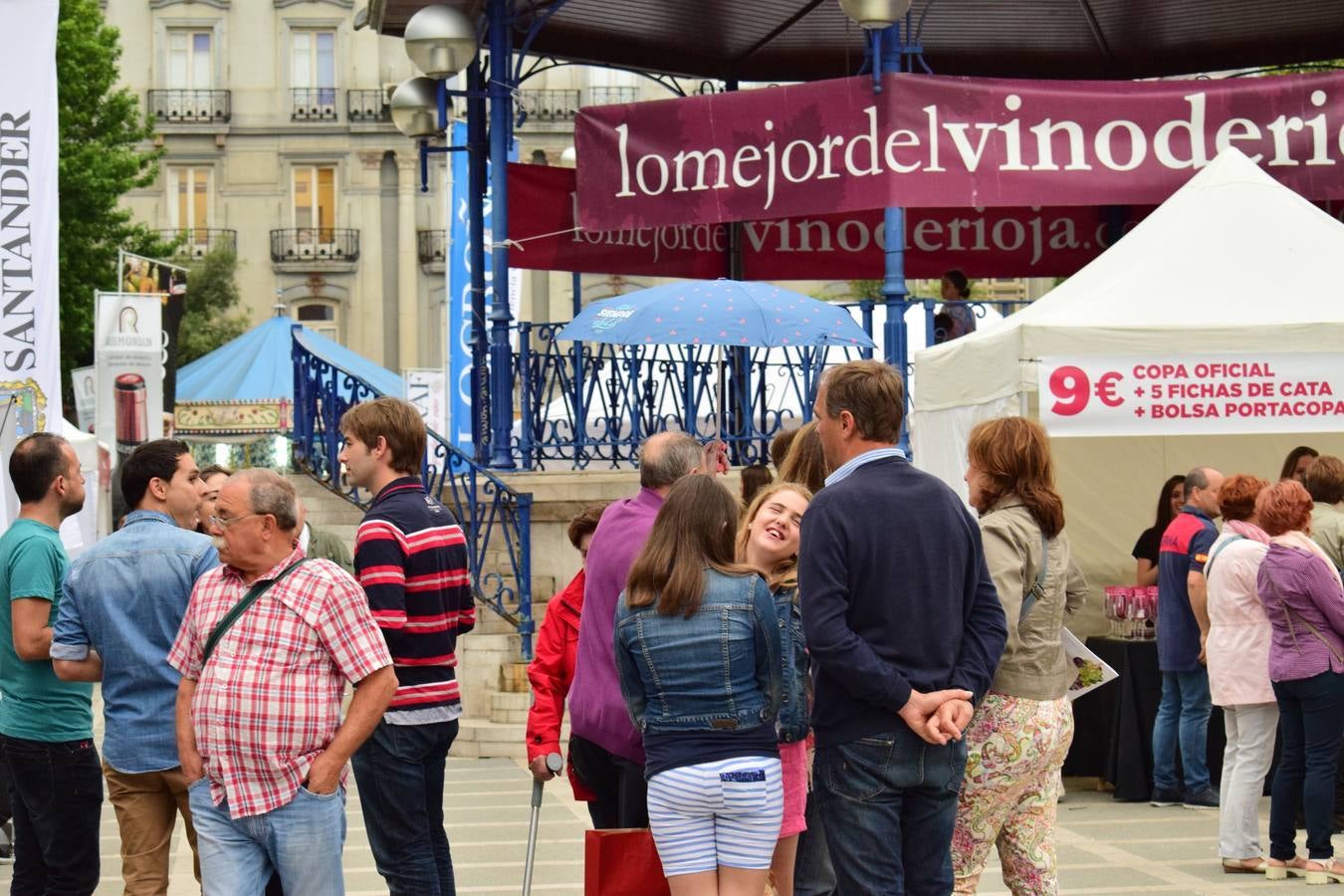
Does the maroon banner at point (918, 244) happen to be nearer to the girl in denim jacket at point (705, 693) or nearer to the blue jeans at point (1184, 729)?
the blue jeans at point (1184, 729)

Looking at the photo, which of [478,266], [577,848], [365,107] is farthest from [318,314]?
[577,848]

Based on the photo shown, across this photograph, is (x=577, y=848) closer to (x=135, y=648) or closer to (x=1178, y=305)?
(x=135, y=648)

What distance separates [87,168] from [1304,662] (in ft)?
95.7

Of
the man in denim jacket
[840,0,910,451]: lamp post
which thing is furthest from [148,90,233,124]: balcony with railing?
the man in denim jacket

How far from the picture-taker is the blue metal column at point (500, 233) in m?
14.6

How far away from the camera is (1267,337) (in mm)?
9734

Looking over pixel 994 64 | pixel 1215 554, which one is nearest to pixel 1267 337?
pixel 1215 554

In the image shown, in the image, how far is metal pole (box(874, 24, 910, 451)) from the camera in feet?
42.9

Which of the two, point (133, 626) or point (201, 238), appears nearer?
point (133, 626)

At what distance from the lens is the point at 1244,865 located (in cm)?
872

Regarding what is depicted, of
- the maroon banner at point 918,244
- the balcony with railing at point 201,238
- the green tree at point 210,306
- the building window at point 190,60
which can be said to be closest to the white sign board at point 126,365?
the maroon banner at point 918,244

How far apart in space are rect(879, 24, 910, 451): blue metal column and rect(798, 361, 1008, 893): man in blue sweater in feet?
25.6

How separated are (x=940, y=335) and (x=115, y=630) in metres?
10.5

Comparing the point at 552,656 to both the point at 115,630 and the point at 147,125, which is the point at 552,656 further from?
the point at 147,125
